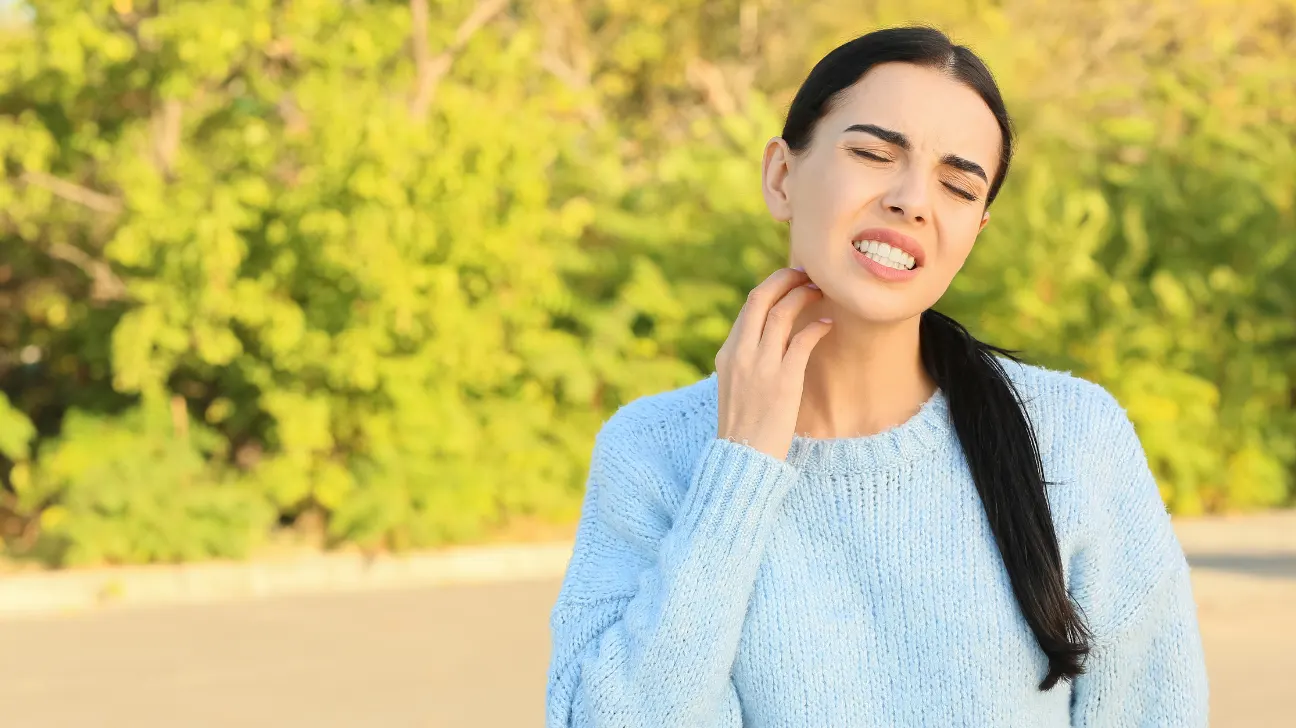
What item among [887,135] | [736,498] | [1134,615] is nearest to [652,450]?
[736,498]

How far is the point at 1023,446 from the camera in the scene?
212cm

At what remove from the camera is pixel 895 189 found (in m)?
2.05

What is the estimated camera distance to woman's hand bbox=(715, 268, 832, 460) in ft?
6.73

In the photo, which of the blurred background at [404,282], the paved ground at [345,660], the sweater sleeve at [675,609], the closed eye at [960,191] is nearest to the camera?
the sweater sleeve at [675,609]

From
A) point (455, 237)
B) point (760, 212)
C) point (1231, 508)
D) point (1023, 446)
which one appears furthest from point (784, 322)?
point (1231, 508)

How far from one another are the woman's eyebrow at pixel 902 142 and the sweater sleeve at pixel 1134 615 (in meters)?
0.38

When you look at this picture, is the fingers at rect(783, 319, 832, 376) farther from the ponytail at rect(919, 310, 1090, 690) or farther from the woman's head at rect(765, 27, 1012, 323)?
the ponytail at rect(919, 310, 1090, 690)

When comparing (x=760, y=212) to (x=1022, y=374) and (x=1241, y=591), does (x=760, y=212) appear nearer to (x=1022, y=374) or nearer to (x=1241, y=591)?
(x=1241, y=591)

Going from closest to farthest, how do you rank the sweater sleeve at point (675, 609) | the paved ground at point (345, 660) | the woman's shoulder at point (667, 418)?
the sweater sleeve at point (675, 609) → the woman's shoulder at point (667, 418) → the paved ground at point (345, 660)

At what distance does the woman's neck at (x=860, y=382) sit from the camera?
7.06 feet

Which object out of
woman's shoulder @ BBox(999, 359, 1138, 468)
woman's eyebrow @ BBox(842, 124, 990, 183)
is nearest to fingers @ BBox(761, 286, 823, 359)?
woman's eyebrow @ BBox(842, 124, 990, 183)

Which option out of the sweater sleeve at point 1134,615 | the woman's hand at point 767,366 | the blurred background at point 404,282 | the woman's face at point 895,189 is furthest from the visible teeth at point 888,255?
the blurred background at point 404,282

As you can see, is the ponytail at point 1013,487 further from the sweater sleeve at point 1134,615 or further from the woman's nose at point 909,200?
the woman's nose at point 909,200

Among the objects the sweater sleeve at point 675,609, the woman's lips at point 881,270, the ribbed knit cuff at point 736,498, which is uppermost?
the woman's lips at point 881,270
